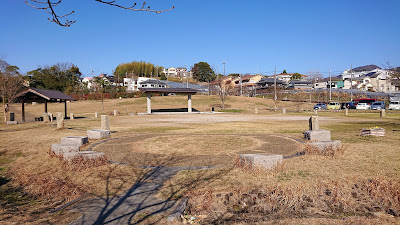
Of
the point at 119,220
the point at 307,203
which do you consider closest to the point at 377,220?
the point at 307,203

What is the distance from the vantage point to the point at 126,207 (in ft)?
16.2

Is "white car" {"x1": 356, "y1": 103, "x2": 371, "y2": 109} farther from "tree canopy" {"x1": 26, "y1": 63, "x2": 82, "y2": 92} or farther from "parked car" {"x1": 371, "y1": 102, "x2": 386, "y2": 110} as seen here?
"tree canopy" {"x1": 26, "y1": 63, "x2": 82, "y2": 92}

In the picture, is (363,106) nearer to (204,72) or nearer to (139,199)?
(139,199)

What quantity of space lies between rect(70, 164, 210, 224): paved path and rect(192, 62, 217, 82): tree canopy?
297 feet

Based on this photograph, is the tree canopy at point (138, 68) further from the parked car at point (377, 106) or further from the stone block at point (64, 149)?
the stone block at point (64, 149)

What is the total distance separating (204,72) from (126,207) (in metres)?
94.6

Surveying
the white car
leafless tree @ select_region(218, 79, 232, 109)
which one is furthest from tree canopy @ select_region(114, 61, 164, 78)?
the white car

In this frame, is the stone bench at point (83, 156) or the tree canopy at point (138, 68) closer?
the stone bench at point (83, 156)

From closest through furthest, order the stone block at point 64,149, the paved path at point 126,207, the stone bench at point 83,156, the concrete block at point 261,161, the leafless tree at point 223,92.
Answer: the paved path at point 126,207 → the concrete block at point 261,161 → the stone bench at point 83,156 → the stone block at point 64,149 → the leafless tree at point 223,92

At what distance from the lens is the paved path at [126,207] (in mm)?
4484

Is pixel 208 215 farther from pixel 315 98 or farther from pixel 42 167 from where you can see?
pixel 315 98

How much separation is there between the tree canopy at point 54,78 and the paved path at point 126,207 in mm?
65065

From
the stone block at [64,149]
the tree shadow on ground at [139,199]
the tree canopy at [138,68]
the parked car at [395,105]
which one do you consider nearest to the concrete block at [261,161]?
the tree shadow on ground at [139,199]

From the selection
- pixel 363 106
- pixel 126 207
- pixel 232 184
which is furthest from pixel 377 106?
pixel 126 207
